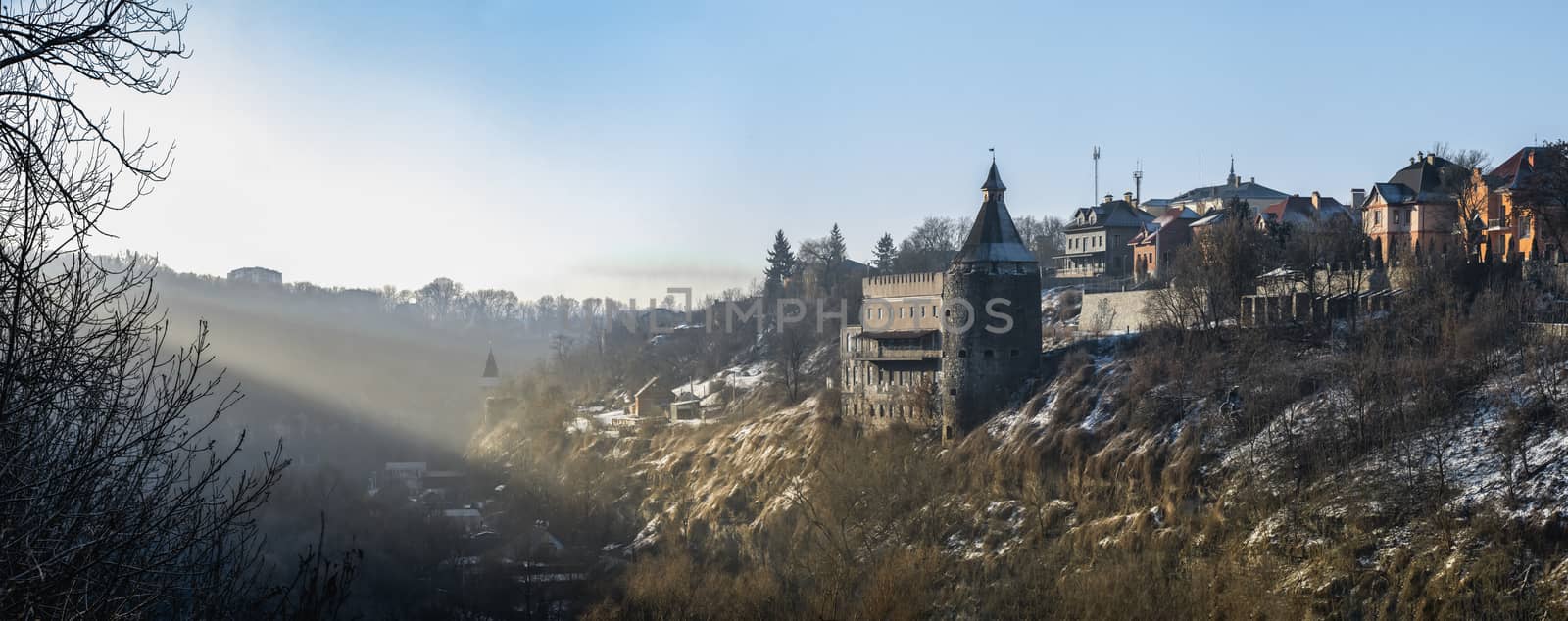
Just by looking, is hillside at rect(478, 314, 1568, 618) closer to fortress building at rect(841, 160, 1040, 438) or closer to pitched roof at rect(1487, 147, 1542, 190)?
fortress building at rect(841, 160, 1040, 438)

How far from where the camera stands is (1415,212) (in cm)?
5872

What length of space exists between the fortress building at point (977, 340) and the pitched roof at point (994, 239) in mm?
45

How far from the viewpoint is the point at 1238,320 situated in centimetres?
5266

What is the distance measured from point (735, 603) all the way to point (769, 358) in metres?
54.1

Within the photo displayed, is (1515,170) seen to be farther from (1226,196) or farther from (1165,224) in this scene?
(1226,196)

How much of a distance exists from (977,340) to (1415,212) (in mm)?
22254

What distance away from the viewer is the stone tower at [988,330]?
55.8 metres

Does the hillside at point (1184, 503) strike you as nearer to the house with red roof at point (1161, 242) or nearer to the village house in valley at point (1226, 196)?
the house with red roof at point (1161, 242)

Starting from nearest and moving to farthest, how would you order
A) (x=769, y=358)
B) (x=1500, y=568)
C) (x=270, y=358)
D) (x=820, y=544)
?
(x=1500, y=568), (x=820, y=544), (x=769, y=358), (x=270, y=358)

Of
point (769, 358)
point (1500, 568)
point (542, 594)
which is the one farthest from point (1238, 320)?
point (769, 358)

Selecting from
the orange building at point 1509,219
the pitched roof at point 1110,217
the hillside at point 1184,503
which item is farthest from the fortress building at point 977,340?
the pitched roof at point 1110,217

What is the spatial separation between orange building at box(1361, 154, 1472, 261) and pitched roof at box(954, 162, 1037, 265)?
1700cm

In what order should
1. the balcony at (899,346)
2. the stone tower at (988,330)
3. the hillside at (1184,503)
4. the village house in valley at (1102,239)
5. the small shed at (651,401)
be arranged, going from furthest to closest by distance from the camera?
the small shed at (651,401)
the village house in valley at (1102,239)
the balcony at (899,346)
the stone tower at (988,330)
the hillside at (1184,503)

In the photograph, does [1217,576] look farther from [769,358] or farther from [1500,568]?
[769,358]
